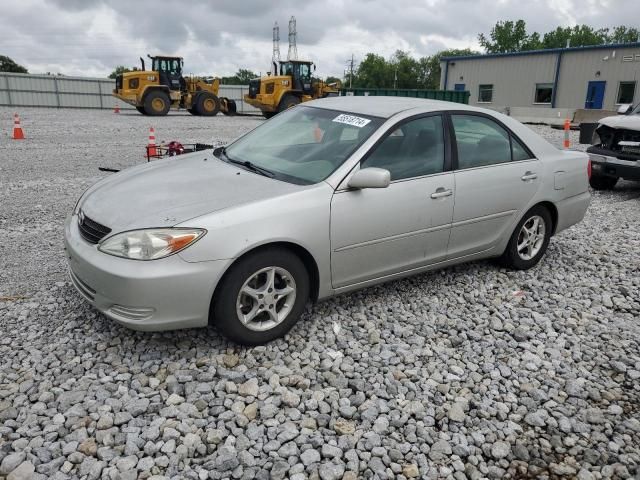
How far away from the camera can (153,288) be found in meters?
2.90

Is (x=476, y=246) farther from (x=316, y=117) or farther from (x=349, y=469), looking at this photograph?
(x=349, y=469)

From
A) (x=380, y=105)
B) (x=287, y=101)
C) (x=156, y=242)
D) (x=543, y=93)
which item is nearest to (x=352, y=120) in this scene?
(x=380, y=105)

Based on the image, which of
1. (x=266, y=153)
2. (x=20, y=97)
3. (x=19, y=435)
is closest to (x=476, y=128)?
(x=266, y=153)

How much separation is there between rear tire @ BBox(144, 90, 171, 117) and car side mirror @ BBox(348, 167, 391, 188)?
22.4 m

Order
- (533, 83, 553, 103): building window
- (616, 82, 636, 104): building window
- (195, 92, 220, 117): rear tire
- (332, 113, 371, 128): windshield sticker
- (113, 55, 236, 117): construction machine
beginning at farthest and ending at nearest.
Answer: (533, 83, 553, 103): building window
(616, 82, 636, 104): building window
(195, 92, 220, 117): rear tire
(113, 55, 236, 117): construction machine
(332, 113, 371, 128): windshield sticker

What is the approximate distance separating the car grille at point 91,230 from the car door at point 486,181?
2502mm

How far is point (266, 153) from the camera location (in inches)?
160

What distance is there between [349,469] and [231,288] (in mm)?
1201

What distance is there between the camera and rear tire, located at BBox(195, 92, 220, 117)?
24644mm

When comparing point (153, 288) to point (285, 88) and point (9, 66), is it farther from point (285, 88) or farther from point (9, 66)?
point (9, 66)

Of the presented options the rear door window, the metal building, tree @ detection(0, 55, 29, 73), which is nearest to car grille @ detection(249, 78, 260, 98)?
the metal building

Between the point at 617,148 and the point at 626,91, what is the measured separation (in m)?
25.3

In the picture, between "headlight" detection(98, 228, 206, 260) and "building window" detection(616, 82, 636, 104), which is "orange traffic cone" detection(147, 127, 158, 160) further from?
"building window" detection(616, 82, 636, 104)

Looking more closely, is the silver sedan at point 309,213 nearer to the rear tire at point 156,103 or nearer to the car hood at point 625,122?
the car hood at point 625,122
